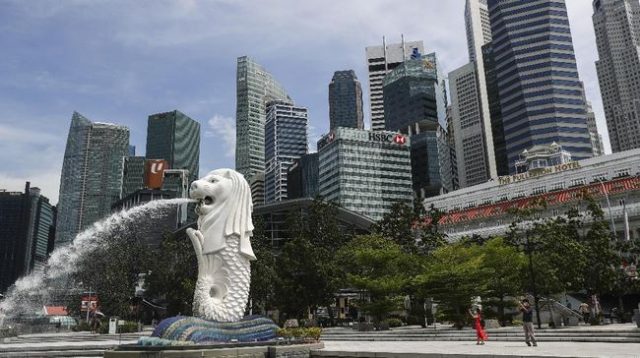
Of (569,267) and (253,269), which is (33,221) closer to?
(253,269)

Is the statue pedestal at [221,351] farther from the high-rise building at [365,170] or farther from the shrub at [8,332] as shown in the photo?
the high-rise building at [365,170]

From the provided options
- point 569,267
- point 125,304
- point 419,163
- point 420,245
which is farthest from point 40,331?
point 419,163

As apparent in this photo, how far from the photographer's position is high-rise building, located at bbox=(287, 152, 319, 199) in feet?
565

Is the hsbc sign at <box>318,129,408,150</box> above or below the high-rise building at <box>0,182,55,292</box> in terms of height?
above

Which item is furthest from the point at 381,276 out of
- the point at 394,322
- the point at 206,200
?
the point at 206,200

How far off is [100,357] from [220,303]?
817 cm

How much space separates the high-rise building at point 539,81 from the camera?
151 m

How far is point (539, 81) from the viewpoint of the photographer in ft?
511

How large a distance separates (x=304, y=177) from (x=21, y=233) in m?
94.1

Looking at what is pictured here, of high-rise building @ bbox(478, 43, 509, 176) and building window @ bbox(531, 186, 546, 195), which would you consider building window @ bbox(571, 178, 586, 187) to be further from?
high-rise building @ bbox(478, 43, 509, 176)

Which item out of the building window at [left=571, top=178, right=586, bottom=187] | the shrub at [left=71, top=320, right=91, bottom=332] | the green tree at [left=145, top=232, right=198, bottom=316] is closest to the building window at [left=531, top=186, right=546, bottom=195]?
the building window at [left=571, top=178, right=586, bottom=187]

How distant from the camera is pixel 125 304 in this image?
195 ft

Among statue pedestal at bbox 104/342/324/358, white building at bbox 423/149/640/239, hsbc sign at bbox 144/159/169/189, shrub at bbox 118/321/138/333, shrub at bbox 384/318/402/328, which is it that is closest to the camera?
statue pedestal at bbox 104/342/324/358

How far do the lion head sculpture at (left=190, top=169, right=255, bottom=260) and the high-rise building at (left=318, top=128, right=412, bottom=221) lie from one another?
381 ft
